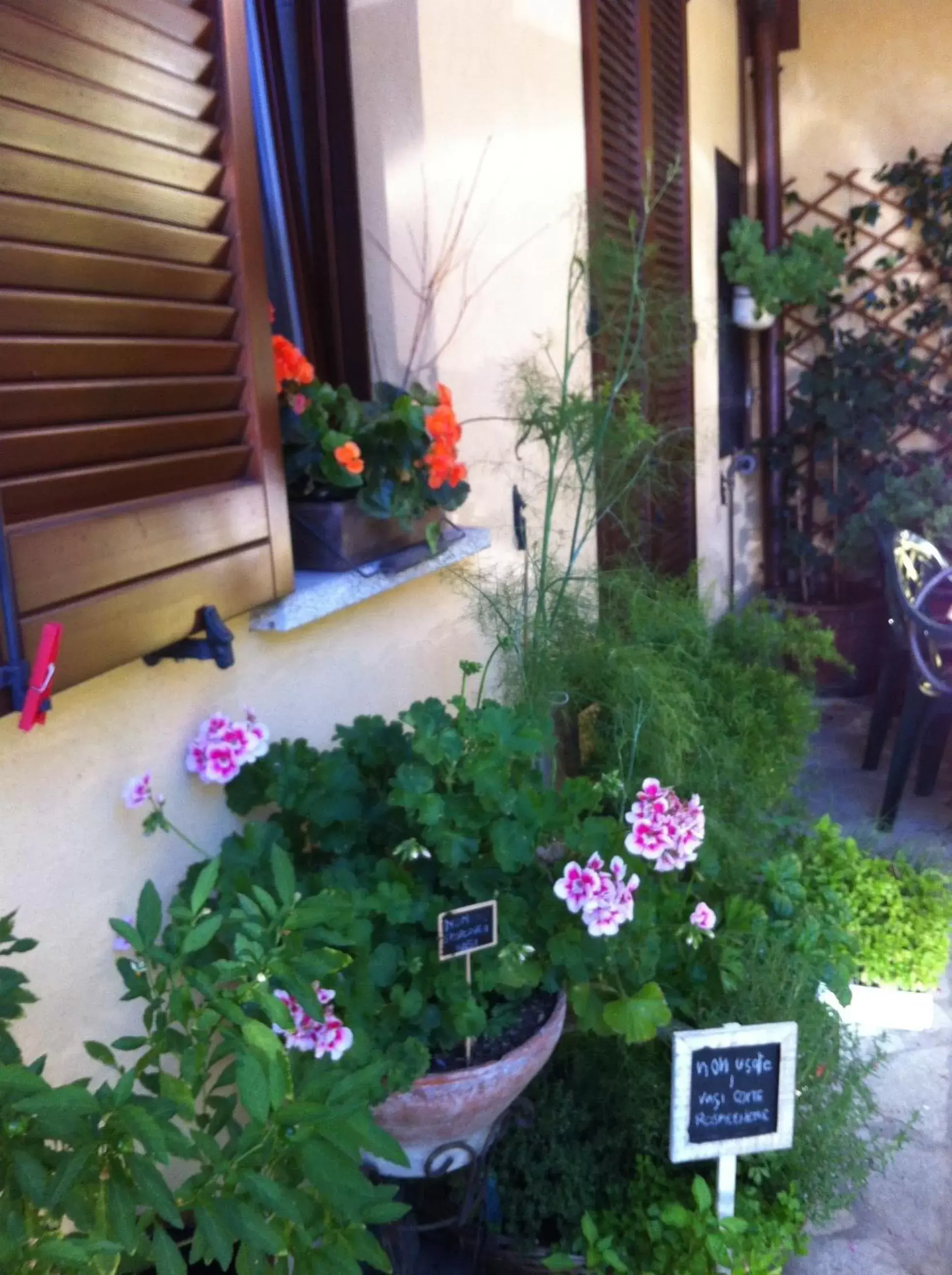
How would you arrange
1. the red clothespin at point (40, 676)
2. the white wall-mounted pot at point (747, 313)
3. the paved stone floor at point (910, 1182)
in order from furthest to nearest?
the white wall-mounted pot at point (747, 313)
the paved stone floor at point (910, 1182)
the red clothespin at point (40, 676)

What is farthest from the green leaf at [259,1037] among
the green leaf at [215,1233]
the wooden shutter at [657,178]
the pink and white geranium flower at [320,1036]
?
the wooden shutter at [657,178]

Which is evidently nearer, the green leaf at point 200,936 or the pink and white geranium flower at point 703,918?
the green leaf at point 200,936

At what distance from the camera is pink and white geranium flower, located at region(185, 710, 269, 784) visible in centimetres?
126

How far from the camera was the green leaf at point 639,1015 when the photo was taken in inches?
50.5

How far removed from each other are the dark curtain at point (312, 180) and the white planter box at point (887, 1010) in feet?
5.10

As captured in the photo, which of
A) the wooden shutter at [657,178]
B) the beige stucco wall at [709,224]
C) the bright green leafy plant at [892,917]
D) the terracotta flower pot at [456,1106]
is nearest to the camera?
the terracotta flower pot at [456,1106]

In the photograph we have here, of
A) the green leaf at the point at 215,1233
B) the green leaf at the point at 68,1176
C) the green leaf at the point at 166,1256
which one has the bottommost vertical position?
the green leaf at the point at 166,1256

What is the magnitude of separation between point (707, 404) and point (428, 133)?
239cm

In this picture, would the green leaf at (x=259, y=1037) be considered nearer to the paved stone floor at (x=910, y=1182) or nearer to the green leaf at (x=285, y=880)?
the green leaf at (x=285, y=880)

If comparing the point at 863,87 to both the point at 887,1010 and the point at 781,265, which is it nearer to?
the point at 781,265

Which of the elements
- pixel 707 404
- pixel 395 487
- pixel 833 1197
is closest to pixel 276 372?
pixel 395 487

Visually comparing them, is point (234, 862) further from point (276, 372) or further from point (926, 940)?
point (926, 940)

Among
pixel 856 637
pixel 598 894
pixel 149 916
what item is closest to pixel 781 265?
pixel 856 637

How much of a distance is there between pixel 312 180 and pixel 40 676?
1.23 meters
